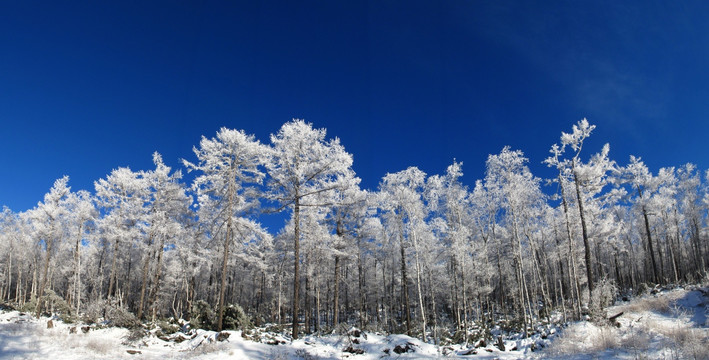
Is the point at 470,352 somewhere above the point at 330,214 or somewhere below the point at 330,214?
below

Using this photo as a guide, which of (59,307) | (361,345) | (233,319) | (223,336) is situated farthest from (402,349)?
(59,307)

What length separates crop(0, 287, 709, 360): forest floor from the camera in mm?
11570

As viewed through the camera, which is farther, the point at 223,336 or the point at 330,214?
the point at 330,214

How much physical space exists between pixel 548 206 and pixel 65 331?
96.6 ft

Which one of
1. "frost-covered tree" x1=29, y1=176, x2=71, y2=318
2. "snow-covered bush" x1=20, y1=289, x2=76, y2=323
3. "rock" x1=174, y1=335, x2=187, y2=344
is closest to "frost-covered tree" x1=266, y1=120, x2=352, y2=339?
"rock" x1=174, y1=335, x2=187, y2=344

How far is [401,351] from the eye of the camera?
1412 centimetres

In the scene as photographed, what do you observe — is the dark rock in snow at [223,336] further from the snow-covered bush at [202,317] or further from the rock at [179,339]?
the snow-covered bush at [202,317]

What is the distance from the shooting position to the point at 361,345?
15.2 m

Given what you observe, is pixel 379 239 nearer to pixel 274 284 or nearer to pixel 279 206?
pixel 279 206

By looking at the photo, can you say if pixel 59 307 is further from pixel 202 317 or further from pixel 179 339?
pixel 179 339

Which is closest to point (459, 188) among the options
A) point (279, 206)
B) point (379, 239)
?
point (379, 239)

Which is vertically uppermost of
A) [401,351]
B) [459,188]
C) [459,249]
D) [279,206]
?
[459,188]

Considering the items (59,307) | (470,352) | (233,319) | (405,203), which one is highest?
(405,203)

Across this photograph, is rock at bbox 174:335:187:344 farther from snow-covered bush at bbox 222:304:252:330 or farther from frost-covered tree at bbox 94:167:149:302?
frost-covered tree at bbox 94:167:149:302
